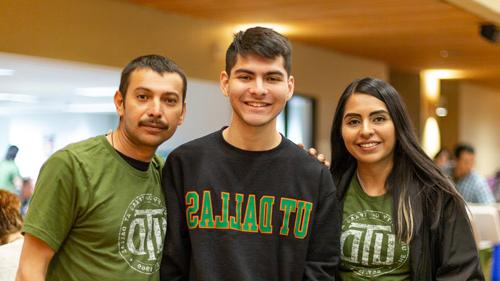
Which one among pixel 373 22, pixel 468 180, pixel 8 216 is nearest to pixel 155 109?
pixel 8 216

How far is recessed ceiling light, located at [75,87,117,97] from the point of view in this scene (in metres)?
7.02

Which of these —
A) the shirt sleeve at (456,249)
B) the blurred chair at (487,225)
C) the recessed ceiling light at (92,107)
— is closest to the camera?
the shirt sleeve at (456,249)

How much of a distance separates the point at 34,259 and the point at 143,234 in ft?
1.12

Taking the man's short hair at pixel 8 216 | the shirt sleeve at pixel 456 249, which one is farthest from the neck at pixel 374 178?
the man's short hair at pixel 8 216

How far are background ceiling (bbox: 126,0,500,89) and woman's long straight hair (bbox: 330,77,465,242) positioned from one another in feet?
13.6

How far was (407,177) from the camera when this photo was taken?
302 centimetres

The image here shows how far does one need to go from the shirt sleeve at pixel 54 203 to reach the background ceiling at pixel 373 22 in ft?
15.5

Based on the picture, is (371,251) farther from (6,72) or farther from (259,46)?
(6,72)

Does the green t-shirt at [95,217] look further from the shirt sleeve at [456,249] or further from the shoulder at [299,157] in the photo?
the shirt sleeve at [456,249]

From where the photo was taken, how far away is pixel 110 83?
707cm

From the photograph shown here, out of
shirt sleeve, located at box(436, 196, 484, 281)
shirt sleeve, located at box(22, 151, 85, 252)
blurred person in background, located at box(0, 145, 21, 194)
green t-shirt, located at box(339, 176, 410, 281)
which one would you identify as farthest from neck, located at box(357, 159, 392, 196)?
blurred person in background, located at box(0, 145, 21, 194)

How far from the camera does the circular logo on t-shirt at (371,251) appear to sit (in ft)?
9.50

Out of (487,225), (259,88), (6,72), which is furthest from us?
(487,225)

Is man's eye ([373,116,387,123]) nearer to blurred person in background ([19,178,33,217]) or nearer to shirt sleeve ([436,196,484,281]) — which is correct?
shirt sleeve ([436,196,484,281])
